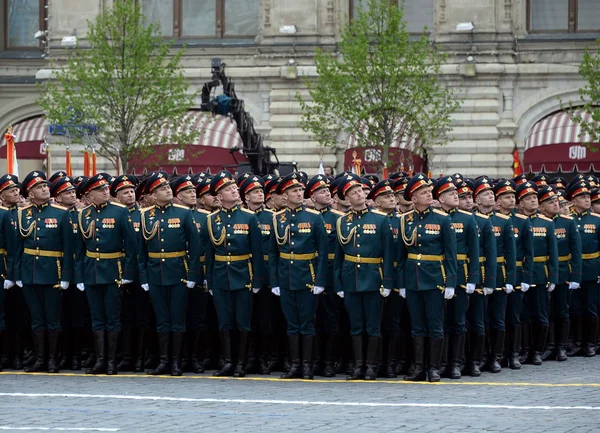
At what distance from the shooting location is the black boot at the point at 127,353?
1535 centimetres

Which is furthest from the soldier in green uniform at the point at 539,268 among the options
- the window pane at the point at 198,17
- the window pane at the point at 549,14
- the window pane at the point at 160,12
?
the window pane at the point at 160,12

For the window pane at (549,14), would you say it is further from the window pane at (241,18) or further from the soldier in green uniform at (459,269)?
the soldier in green uniform at (459,269)

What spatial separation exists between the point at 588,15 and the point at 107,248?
25237 mm

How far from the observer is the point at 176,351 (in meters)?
15.0

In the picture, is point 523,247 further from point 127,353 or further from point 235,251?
point 127,353

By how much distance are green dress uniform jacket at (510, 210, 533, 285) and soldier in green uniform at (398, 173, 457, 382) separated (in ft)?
5.55

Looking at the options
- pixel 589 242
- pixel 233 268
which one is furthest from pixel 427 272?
pixel 589 242

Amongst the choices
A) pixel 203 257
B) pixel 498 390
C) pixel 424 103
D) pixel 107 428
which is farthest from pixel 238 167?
pixel 107 428

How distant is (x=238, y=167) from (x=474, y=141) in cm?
1217

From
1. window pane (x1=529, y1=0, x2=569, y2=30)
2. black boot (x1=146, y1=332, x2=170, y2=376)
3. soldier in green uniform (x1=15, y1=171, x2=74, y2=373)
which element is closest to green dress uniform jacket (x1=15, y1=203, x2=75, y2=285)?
soldier in green uniform (x1=15, y1=171, x2=74, y2=373)

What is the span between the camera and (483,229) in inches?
597

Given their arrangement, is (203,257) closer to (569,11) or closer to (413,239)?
(413,239)

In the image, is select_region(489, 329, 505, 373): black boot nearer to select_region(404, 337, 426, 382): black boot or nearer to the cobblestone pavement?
the cobblestone pavement

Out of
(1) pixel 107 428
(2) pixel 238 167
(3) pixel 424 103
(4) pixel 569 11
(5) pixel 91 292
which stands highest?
(4) pixel 569 11
